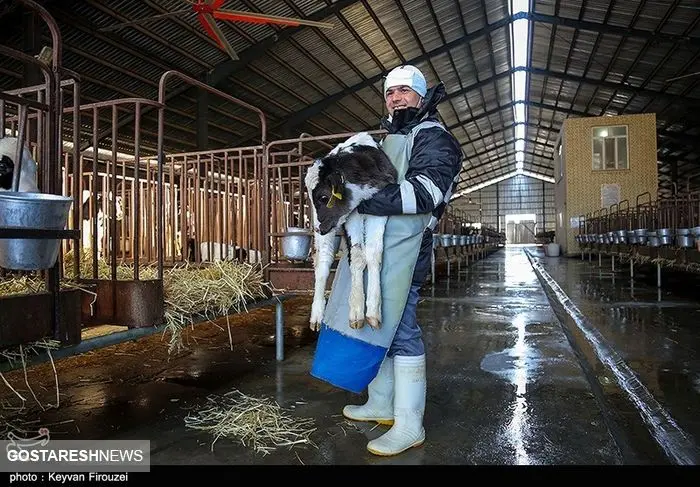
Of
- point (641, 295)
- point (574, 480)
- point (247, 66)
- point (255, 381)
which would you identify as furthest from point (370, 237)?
point (247, 66)

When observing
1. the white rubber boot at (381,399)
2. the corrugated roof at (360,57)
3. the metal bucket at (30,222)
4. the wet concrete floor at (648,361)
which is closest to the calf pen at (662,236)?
the wet concrete floor at (648,361)

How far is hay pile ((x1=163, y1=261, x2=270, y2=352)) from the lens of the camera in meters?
3.01

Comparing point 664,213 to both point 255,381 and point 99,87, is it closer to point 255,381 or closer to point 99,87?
point 255,381

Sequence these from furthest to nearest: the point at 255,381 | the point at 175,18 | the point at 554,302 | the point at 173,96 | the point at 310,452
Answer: the point at 173,96
the point at 175,18
the point at 554,302
the point at 255,381
the point at 310,452

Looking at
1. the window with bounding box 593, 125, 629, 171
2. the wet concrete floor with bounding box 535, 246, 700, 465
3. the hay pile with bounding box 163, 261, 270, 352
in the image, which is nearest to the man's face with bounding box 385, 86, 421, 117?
the hay pile with bounding box 163, 261, 270, 352

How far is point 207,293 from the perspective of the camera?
3393 millimetres

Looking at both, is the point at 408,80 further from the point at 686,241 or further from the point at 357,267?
the point at 686,241

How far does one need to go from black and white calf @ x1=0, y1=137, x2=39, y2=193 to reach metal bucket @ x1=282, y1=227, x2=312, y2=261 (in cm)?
223

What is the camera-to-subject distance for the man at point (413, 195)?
88.7 inches

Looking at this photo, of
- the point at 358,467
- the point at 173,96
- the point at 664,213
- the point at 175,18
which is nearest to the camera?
the point at 358,467

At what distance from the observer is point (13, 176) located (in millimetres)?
2168

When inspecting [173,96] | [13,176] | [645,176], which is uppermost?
[173,96]

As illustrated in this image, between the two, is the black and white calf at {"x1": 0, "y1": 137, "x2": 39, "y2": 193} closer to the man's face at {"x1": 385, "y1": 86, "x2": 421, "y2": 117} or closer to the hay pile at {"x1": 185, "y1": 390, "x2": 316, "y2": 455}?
the hay pile at {"x1": 185, "y1": 390, "x2": 316, "y2": 455}

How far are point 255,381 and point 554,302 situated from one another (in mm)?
5906
